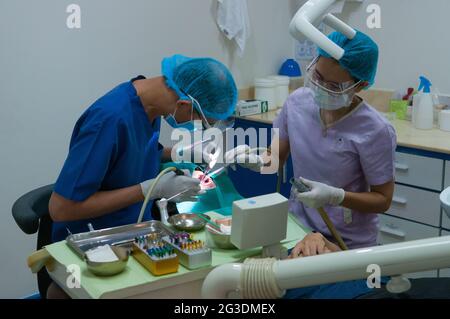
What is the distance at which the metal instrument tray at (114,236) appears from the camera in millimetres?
1306

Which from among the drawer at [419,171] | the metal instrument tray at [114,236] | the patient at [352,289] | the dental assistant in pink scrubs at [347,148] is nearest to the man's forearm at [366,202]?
the dental assistant in pink scrubs at [347,148]

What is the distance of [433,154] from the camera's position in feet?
8.17

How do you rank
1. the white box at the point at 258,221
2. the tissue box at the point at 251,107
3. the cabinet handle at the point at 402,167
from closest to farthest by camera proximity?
the white box at the point at 258,221
the cabinet handle at the point at 402,167
the tissue box at the point at 251,107

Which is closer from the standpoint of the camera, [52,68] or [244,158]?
[244,158]

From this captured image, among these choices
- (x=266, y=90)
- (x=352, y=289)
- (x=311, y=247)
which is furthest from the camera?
(x=266, y=90)

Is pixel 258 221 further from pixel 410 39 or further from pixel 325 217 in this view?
pixel 410 39

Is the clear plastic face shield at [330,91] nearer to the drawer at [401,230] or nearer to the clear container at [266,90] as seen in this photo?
the drawer at [401,230]

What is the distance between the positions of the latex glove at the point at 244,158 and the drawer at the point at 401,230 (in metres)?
1.05

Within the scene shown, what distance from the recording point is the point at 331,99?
171cm

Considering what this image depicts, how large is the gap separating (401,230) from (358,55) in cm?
140

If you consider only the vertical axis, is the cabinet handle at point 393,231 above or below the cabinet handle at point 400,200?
below

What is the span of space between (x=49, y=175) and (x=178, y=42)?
105 centimetres

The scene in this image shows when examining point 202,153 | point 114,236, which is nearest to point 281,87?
point 202,153

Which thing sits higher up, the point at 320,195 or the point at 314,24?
the point at 314,24
